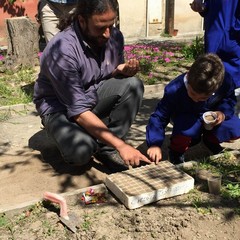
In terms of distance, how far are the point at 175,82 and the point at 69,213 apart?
1300 mm

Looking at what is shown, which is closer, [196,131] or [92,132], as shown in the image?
[92,132]

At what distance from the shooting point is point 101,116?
3.44 meters

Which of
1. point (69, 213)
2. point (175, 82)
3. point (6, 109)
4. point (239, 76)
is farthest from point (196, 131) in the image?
point (6, 109)

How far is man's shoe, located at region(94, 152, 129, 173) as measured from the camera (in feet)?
10.9

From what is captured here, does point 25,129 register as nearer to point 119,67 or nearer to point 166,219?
point 119,67

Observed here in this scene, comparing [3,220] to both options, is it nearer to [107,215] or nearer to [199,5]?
[107,215]

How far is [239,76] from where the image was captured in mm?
3660

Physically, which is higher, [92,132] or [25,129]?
[92,132]

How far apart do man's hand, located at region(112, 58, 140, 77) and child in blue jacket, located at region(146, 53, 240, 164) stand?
311mm

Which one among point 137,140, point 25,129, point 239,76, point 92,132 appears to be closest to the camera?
point 92,132

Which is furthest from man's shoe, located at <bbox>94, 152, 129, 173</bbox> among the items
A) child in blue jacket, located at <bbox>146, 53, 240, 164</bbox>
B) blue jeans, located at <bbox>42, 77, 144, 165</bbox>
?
child in blue jacket, located at <bbox>146, 53, 240, 164</bbox>

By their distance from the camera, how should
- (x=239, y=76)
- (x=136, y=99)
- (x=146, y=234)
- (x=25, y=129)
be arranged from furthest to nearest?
(x=25, y=129) → (x=239, y=76) → (x=136, y=99) → (x=146, y=234)

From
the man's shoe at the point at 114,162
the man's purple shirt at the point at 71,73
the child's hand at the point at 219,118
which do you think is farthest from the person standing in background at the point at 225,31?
the man's shoe at the point at 114,162

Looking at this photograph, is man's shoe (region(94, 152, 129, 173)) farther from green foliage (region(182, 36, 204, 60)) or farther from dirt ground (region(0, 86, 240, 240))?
green foliage (region(182, 36, 204, 60))
